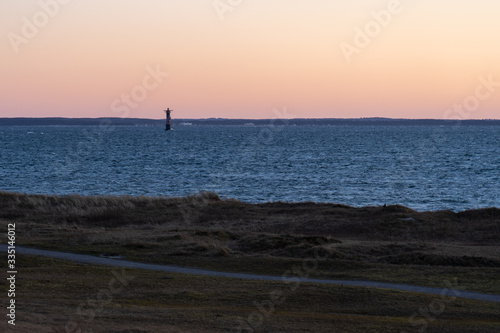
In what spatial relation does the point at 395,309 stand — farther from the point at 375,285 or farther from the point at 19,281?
the point at 19,281

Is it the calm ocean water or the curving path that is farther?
the calm ocean water

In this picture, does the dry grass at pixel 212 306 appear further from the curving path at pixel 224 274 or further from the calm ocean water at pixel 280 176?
the calm ocean water at pixel 280 176

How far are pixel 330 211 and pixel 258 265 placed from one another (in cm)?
1537

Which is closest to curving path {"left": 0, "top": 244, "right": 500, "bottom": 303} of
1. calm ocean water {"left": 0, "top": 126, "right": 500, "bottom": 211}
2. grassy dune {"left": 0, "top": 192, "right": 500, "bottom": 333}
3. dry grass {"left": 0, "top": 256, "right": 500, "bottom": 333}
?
grassy dune {"left": 0, "top": 192, "right": 500, "bottom": 333}

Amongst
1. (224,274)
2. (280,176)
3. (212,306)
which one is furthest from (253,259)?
(280,176)

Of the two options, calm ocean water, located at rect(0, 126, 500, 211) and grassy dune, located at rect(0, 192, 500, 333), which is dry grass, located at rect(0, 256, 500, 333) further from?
calm ocean water, located at rect(0, 126, 500, 211)

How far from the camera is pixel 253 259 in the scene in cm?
2327

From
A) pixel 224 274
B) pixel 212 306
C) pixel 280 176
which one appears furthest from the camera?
pixel 280 176

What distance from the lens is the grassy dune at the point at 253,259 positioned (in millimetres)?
14406

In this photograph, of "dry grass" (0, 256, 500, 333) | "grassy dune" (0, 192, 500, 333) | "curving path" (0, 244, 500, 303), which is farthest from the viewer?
"curving path" (0, 244, 500, 303)

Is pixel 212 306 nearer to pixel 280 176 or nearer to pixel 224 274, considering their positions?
pixel 224 274

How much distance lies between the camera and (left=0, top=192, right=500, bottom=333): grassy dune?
14406 mm

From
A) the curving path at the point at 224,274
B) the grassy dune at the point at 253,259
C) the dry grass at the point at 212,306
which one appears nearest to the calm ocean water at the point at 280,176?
the grassy dune at the point at 253,259

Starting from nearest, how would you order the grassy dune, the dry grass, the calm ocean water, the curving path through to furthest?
the dry grass → the grassy dune → the curving path → the calm ocean water
